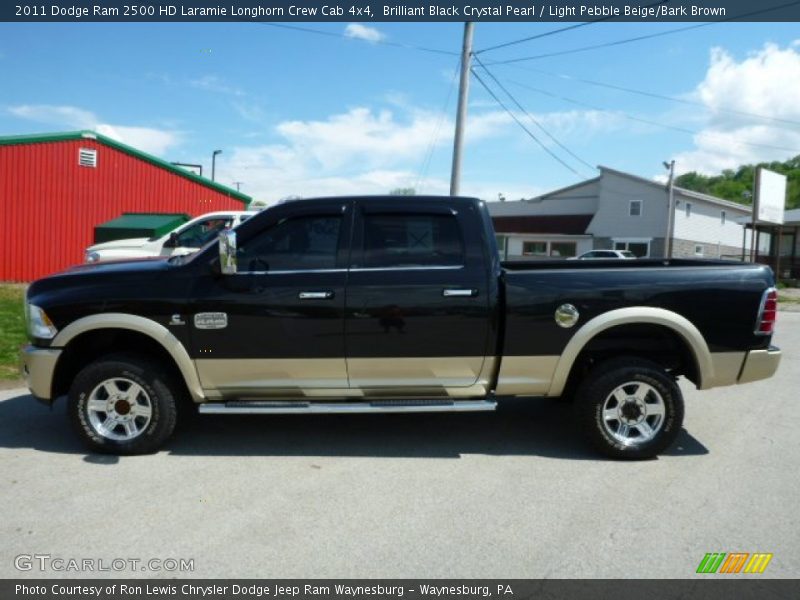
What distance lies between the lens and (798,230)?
127 feet

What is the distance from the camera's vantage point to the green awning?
14641 millimetres

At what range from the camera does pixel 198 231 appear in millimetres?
11438

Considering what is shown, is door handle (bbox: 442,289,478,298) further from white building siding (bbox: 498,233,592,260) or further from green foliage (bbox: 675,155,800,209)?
green foliage (bbox: 675,155,800,209)

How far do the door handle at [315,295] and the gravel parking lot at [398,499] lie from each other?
47.0 inches

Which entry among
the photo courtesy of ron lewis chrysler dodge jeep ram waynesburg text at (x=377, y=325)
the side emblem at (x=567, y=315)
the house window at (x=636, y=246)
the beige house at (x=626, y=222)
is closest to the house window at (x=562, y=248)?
the beige house at (x=626, y=222)

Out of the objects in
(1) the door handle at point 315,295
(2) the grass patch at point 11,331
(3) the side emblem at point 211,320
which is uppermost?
(1) the door handle at point 315,295

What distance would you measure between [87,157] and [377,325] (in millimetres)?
17000

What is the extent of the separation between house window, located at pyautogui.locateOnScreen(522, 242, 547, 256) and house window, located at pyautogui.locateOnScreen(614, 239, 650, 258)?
492 centimetres

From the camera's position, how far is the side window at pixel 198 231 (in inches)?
440

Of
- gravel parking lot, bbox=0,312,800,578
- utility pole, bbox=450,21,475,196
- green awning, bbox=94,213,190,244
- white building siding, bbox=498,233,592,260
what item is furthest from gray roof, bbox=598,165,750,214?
gravel parking lot, bbox=0,312,800,578

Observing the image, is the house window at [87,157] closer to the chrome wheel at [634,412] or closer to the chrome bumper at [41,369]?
the chrome bumper at [41,369]
